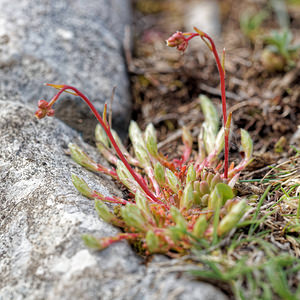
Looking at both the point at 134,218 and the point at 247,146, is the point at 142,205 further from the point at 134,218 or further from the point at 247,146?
the point at 247,146

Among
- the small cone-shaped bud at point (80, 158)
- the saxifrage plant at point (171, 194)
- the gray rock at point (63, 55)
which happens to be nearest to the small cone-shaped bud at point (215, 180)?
the saxifrage plant at point (171, 194)

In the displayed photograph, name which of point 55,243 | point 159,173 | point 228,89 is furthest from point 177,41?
point 228,89

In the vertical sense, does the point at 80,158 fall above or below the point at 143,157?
above

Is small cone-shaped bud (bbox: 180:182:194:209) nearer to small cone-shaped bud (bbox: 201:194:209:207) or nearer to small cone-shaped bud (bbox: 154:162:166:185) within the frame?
small cone-shaped bud (bbox: 201:194:209:207)

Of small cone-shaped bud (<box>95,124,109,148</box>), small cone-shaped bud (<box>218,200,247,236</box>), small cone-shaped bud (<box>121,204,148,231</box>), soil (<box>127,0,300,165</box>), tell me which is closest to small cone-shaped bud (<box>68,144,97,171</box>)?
small cone-shaped bud (<box>95,124,109,148</box>)

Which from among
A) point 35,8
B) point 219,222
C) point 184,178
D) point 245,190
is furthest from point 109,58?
point 219,222

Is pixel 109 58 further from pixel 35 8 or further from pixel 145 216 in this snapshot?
pixel 145 216
